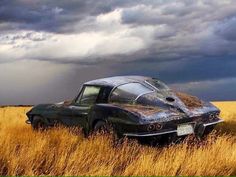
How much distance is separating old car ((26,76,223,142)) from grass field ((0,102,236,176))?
12.0 inches

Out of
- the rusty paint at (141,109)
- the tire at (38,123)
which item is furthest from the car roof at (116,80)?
the tire at (38,123)

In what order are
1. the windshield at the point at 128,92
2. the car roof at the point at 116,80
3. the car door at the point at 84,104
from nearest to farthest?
1. the windshield at the point at 128,92
2. the car roof at the point at 116,80
3. the car door at the point at 84,104

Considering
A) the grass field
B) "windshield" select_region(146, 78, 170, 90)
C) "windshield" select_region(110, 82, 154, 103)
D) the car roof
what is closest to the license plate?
the grass field

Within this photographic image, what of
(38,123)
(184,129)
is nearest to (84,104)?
(38,123)

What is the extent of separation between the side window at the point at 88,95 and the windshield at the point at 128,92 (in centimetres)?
52

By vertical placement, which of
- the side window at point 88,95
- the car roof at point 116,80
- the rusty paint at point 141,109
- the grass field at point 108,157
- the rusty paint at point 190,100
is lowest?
the grass field at point 108,157

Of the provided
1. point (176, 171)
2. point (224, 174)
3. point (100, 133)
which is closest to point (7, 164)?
point (100, 133)

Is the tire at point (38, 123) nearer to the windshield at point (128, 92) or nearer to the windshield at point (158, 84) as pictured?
the windshield at point (128, 92)

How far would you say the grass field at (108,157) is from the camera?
949 centimetres

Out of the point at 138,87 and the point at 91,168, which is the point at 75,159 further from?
the point at 138,87

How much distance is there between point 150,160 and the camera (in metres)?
9.84

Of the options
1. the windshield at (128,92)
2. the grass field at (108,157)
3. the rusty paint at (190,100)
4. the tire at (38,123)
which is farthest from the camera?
the tire at (38,123)

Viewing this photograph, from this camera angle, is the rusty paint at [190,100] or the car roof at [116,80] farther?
the car roof at [116,80]

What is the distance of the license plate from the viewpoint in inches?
436
